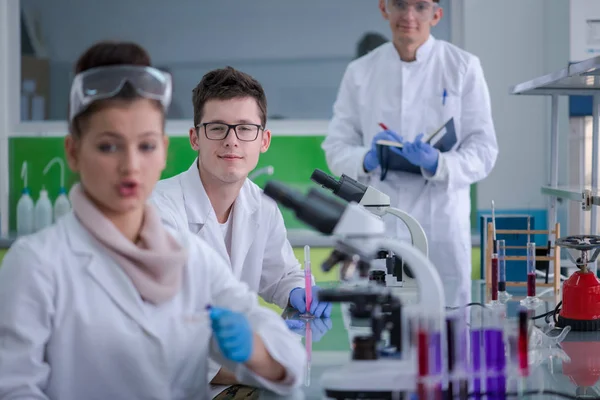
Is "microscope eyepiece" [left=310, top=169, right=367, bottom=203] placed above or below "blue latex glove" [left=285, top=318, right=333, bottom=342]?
above

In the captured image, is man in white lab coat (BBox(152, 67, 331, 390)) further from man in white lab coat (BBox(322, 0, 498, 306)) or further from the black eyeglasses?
man in white lab coat (BBox(322, 0, 498, 306))

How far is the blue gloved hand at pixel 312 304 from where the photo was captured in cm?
200

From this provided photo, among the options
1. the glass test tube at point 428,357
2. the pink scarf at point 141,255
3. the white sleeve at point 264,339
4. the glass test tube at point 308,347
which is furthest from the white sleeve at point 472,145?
the glass test tube at point 428,357

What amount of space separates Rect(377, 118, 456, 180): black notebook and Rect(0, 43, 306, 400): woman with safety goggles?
155 cm

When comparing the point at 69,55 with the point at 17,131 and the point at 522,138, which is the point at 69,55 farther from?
the point at 522,138

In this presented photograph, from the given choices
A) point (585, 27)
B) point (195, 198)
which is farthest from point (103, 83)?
point (585, 27)

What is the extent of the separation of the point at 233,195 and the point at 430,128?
1108mm

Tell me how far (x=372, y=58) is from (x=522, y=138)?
4.04ft

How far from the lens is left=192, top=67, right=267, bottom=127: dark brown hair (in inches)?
79.9

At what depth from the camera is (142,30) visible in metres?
4.21

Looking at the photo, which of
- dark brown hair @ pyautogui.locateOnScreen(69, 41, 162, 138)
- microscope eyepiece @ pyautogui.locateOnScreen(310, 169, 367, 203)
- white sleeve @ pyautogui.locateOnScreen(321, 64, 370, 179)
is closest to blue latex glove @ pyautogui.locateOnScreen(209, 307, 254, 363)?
dark brown hair @ pyautogui.locateOnScreen(69, 41, 162, 138)

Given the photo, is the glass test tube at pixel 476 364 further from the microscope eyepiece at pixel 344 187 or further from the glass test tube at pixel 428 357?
the microscope eyepiece at pixel 344 187

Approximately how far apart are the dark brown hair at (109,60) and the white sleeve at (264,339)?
0.32 metres

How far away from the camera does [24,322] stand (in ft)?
3.76
